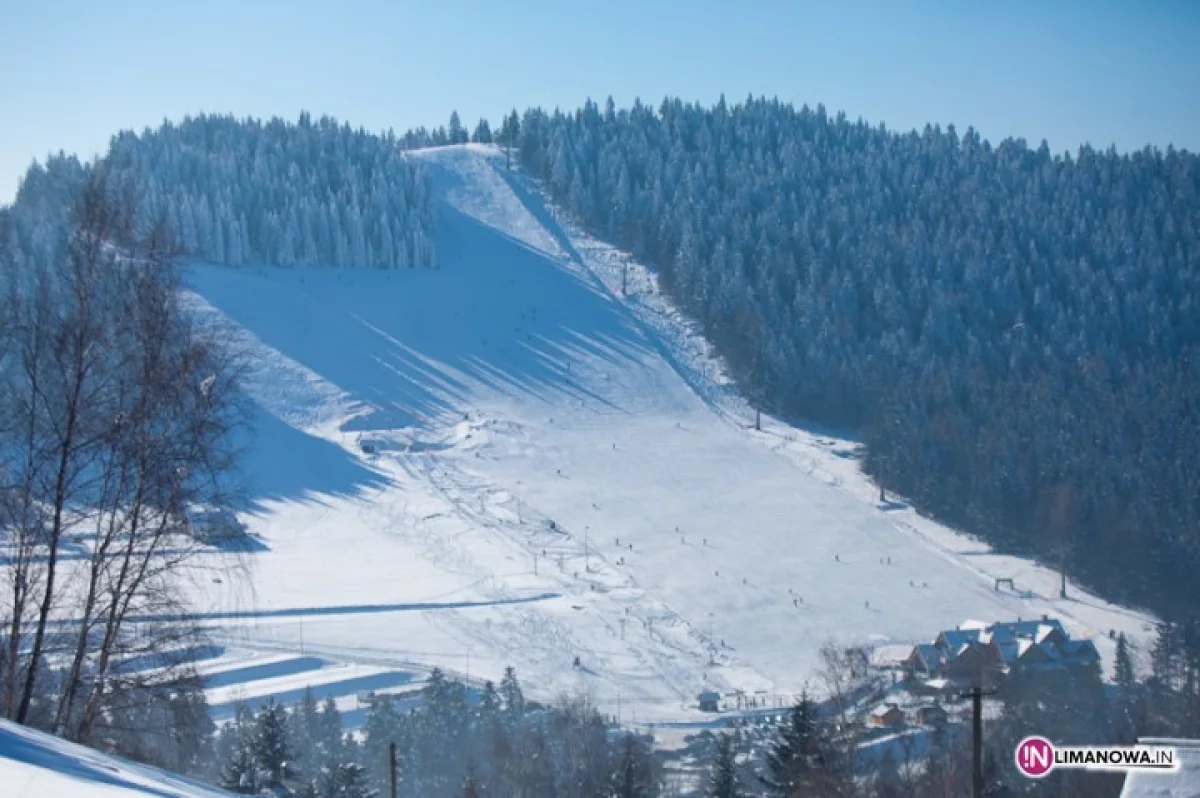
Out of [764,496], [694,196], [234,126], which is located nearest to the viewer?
[764,496]

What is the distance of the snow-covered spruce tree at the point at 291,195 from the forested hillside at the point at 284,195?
0.08 m

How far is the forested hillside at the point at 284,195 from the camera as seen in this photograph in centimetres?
7050

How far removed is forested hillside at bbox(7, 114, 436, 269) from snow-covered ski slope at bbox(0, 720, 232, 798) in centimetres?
6375

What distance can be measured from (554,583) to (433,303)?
38.3 meters

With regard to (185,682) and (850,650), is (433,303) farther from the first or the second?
(185,682)

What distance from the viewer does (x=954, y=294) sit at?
2672 inches

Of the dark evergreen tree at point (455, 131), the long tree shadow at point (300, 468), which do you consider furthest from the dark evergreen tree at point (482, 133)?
the long tree shadow at point (300, 468)

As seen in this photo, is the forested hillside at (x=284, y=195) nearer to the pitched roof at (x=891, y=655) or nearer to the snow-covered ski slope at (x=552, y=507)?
the snow-covered ski slope at (x=552, y=507)

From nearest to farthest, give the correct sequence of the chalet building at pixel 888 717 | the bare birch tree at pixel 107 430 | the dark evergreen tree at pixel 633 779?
the bare birch tree at pixel 107 430, the dark evergreen tree at pixel 633 779, the chalet building at pixel 888 717

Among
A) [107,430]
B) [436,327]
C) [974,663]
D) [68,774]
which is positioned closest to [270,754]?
[107,430]

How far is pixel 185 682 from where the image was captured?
24.7 ft

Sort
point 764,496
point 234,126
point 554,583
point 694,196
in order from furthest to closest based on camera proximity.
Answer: point 234,126, point 694,196, point 764,496, point 554,583

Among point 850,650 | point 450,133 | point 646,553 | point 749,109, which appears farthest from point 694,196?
point 850,650

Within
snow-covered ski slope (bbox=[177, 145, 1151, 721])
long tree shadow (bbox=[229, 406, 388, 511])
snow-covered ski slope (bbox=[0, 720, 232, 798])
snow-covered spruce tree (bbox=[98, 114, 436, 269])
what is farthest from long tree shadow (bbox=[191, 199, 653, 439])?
snow-covered ski slope (bbox=[0, 720, 232, 798])
